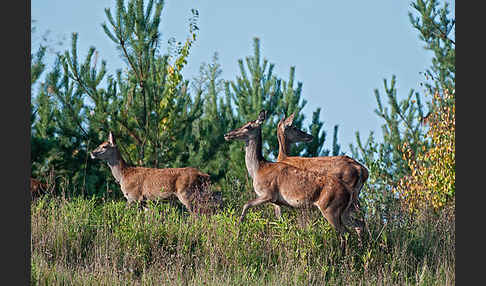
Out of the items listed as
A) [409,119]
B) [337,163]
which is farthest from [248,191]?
→ [409,119]

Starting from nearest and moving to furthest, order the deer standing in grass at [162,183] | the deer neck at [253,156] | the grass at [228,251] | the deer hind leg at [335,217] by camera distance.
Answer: the grass at [228,251]
the deer hind leg at [335,217]
the deer neck at [253,156]
the deer standing in grass at [162,183]

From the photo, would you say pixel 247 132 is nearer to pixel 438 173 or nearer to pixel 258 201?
pixel 258 201

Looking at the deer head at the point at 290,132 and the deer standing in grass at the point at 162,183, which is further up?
the deer head at the point at 290,132

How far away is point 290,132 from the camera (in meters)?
14.7

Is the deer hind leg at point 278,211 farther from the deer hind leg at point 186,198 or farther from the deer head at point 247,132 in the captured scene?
the deer hind leg at point 186,198

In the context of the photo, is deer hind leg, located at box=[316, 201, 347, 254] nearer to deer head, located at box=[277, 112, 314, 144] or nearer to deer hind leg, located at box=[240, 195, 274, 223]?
deer hind leg, located at box=[240, 195, 274, 223]

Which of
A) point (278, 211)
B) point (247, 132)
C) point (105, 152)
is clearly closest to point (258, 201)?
point (278, 211)

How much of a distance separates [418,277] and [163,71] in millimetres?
8573

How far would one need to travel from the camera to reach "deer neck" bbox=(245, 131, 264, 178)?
1155cm

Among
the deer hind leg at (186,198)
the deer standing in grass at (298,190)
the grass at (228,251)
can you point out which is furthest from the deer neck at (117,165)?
the deer standing in grass at (298,190)

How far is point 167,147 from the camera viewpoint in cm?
1675

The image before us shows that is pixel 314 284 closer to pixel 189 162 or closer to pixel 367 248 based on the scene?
pixel 367 248

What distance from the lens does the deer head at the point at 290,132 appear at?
14633mm

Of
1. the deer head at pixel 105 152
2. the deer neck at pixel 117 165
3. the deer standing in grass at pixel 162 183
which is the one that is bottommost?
the deer standing in grass at pixel 162 183
